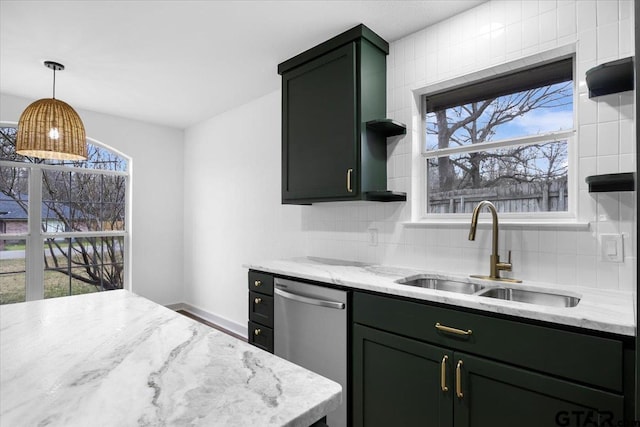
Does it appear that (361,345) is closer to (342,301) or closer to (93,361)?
(342,301)

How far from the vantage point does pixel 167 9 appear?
2102 millimetres

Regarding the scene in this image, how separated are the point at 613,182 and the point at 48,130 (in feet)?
10.3

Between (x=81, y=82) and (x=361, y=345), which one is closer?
(x=361, y=345)

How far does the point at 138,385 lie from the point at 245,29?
2.30 m

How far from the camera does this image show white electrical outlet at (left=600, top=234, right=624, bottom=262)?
1556 millimetres

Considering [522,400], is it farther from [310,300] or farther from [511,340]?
[310,300]

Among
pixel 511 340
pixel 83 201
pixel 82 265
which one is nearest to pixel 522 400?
pixel 511 340

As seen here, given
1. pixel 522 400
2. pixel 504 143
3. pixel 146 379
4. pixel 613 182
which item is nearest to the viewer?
pixel 146 379

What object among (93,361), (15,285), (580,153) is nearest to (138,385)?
(93,361)

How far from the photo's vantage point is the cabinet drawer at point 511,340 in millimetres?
1140

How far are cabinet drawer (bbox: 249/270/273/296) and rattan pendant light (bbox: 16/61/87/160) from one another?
1.52m

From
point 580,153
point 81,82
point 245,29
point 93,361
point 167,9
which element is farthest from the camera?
point 81,82

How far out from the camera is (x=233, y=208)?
3.98 metres

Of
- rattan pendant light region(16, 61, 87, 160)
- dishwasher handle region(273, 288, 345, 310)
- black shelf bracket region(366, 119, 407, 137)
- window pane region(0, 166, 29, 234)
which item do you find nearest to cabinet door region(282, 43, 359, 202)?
black shelf bracket region(366, 119, 407, 137)
